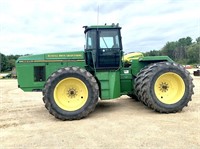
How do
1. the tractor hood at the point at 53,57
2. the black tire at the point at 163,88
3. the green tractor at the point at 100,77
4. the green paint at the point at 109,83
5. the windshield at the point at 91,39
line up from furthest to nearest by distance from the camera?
the windshield at the point at 91,39
the tractor hood at the point at 53,57
the green paint at the point at 109,83
the black tire at the point at 163,88
the green tractor at the point at 100,77

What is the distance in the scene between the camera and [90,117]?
8266 mm

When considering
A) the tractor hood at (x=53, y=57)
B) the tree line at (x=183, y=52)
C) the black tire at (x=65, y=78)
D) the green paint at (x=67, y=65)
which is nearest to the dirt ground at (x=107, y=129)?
the black tire at (x=65, y=78)

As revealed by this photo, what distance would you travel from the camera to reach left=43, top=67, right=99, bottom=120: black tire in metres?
8.04

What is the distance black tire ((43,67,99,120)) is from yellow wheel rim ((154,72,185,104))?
6.20ft

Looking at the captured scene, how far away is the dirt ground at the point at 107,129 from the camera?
5.67 metres

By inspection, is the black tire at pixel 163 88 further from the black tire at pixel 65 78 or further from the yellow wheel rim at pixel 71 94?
the yellow wheel rim at pixel 71 94

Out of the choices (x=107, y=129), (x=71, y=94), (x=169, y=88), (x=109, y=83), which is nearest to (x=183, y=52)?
(x=169, y=88)

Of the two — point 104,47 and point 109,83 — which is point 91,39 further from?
point 109,83

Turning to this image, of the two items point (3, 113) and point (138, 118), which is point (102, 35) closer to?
point (138, 118)

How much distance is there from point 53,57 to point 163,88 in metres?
3.37

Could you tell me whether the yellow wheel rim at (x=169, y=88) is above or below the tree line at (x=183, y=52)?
below

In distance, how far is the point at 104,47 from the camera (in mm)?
9000

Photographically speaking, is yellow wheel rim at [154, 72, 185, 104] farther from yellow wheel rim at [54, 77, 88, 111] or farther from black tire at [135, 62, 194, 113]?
yellow wheel rim at [54, 77, 88, 111]

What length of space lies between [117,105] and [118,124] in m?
2.92
